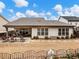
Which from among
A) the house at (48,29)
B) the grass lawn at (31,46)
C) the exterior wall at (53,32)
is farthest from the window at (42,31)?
the grass lawn at (31,46)

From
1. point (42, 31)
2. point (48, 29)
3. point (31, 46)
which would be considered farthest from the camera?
point (48, 29)

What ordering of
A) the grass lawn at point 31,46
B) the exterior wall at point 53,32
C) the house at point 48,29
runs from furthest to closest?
the exterior wall at point 53,32 → the house at point 48,29 → the grass lawn at point 31,46

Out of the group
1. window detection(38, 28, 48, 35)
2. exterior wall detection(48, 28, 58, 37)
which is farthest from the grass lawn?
exterior wall detection(48, 28, 58, 37)

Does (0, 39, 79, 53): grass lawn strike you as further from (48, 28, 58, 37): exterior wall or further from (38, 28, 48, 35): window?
(48, 28, 58, 37): exterior wall

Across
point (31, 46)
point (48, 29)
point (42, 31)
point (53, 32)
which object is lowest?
point (31, 46)

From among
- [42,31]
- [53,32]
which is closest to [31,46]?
[42,31]

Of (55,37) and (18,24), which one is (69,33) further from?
(18,24)

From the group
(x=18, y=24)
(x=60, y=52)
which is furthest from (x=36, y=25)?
(x=60, y=52)

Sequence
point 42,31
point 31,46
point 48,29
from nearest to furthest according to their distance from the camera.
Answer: point 31,46 < point 42,31 < point 48,29

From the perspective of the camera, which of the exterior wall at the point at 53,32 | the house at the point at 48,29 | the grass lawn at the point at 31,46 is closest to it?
the grass lawn at the point at 31,46

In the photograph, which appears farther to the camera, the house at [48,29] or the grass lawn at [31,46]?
the house at [48,29]

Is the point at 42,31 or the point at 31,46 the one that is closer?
the point at 31,46

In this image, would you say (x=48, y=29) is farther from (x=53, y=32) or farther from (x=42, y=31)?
(x=42, y=31)

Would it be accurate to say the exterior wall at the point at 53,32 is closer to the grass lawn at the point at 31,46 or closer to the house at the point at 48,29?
the house at the point at 48,29
